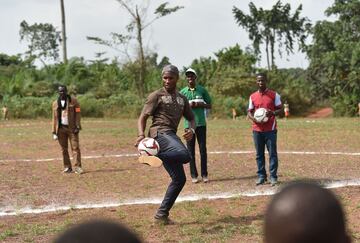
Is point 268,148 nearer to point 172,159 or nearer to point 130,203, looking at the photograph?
point 130,203

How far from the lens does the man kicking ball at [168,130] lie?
6.81 meters

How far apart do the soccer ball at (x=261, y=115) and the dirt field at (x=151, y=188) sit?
3.31 ft

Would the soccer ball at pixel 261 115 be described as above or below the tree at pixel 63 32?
below

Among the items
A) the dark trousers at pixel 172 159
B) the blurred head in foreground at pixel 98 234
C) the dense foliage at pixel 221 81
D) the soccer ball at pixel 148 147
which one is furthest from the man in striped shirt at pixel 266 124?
the dense foliage at pixel 221 81

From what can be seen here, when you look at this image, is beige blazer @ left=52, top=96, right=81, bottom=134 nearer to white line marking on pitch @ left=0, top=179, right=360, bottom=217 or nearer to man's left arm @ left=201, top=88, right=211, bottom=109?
man's left arm @ left=201, top=88, right=211, bottom=109

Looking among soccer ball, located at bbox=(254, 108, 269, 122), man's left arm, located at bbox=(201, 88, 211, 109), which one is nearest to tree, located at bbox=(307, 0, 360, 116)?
man's left arm, located at bbox=(201, 88, 211, 109)

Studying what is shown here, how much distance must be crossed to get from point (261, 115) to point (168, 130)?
2455 mm

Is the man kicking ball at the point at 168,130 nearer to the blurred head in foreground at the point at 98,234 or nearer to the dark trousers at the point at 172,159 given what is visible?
the dark trousers at the point at 172,159

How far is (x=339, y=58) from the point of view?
39.7m

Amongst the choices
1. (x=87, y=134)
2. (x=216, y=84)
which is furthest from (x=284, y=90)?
(x=87, y=134)

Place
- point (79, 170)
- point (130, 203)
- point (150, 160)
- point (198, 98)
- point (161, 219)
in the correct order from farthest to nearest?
1. point (79, 170)
2. point (198, 98)
3. point (130, 203)
4. point (161, 219)
5. point (150, 160)

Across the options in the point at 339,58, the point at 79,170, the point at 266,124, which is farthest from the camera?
the point at 339,58

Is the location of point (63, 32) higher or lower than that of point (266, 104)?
higher


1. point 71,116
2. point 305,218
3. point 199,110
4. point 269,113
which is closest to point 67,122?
point 71,116
